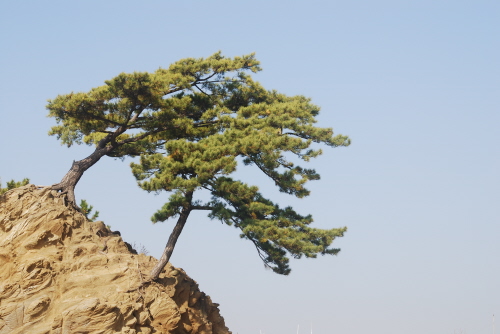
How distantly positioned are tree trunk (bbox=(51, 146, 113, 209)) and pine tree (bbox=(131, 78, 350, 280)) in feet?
5.88

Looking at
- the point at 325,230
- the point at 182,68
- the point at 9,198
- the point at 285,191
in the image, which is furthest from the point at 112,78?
the point at 325,230

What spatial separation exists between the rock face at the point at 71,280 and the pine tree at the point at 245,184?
1130 millimetres

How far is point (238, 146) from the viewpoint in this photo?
19125 millimetres

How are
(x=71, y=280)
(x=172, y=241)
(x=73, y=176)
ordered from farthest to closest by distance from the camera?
(x=73, y=176)
(x=172, y=241)
(x=71, y=280)

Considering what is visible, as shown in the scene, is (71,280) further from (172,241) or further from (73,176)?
(73,176)

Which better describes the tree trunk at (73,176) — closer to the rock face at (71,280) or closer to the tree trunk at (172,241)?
the rock face at (71,280)

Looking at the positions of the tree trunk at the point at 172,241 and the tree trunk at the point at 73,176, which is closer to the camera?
the tree trunk at the point at 172,241

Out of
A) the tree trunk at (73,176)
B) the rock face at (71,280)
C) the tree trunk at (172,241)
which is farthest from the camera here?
the tree trunk at (73,176)

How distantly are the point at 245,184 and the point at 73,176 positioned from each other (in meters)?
5.20

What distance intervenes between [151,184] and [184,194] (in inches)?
54.1

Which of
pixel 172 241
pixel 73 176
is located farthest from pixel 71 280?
pixel 73 176

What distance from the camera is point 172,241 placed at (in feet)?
64.2

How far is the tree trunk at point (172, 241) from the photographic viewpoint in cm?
1900

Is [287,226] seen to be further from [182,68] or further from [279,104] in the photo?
[182,68]
